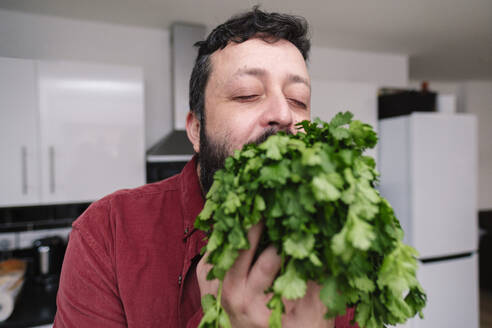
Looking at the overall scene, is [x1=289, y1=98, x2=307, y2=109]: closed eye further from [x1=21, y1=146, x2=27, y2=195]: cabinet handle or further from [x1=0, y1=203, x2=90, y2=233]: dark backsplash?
[x1=0, y1=203, x2=90, y2=233]: dark backsplash

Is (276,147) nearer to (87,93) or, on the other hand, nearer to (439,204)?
(87,93)

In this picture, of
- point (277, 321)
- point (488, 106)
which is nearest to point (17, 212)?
point (277, 321)

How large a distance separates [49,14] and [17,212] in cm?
156

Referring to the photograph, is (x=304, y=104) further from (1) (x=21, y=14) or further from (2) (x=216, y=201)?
(1) (x=21, y=14)

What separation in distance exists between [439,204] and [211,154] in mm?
2629

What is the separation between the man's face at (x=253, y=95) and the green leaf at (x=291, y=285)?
0.38m

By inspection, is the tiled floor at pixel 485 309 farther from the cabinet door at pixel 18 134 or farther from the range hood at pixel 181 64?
the cabinet door at pixel 18 134

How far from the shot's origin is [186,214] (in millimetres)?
874

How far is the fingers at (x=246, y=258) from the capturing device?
1.48 ft

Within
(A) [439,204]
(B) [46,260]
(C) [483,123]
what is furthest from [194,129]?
(C) [483,123]

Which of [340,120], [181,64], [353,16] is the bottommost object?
[340,120]

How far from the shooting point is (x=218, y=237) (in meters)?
0.42

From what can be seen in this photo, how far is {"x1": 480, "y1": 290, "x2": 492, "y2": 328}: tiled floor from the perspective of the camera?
3.57 meters

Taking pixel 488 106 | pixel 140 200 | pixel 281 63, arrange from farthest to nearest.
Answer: pixel 488 106 → pixel 140 200 → pixel 281 63
